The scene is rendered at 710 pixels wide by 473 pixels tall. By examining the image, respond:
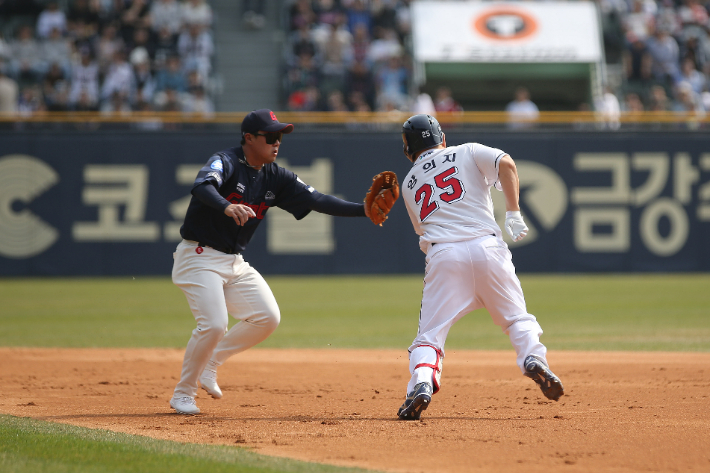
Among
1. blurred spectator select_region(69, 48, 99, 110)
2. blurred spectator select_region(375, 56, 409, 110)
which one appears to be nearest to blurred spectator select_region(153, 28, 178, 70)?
blurred spectator select_region(69, 48, 99, 110)

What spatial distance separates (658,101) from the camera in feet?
55.2

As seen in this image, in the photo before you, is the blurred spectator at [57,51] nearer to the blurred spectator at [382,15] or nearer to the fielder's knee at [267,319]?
the blurred spectator at [382,15]

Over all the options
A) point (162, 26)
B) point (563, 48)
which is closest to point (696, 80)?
point (563, 48)

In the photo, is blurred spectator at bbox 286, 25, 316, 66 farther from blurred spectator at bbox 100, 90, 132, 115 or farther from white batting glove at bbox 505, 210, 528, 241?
white batting glove at bbox 505, 210, 528, 241

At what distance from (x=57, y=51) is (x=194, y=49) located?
113 inches

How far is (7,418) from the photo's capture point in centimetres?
507

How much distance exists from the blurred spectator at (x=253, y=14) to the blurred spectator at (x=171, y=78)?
3.82m

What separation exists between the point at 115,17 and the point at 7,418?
48.5 ft

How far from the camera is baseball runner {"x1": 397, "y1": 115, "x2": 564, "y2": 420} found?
4.81 metres

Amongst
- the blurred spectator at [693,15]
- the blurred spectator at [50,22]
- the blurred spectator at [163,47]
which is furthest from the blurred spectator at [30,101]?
the blurred spectator at [693,15]

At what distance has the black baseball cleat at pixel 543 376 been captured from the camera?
4680mm

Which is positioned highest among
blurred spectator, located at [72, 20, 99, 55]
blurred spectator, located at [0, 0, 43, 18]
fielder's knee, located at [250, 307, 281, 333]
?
blurred spectator, located at [0, 0, 43, 18]

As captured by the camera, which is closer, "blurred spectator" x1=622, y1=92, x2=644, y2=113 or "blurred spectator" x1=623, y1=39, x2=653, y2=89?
"blurred spectator" x1=622, y1=92, x2=644, y2=113

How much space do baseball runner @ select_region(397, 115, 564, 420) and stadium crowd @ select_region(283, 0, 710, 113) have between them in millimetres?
11157
